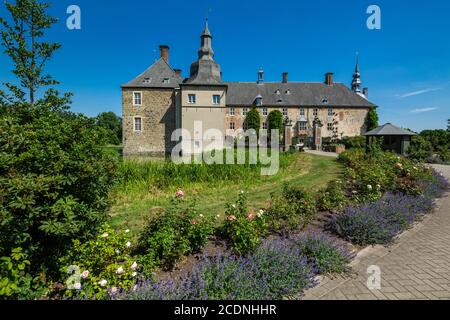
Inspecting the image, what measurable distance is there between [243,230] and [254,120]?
32.8 meters

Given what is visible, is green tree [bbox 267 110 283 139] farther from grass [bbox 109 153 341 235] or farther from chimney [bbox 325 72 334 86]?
grass [bbox 109 153 341 235]

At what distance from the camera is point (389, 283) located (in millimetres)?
3037

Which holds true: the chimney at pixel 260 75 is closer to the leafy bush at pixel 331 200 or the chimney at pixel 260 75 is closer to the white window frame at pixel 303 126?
the white window frame at pixel 303 126

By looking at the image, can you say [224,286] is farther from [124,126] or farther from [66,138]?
[124,126]

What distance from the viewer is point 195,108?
2461 centimetres

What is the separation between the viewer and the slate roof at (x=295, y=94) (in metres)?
37.0

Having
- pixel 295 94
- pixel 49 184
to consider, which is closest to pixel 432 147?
pixel 295 94

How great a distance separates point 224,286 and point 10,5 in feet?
38.4

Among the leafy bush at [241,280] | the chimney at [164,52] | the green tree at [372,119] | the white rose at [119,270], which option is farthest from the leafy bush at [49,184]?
the green tree at [372,119]

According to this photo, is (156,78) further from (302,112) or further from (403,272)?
(403,272)

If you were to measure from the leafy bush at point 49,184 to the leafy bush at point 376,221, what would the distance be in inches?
170

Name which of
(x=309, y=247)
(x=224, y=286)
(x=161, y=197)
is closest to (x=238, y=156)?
(x=161, y=197)
